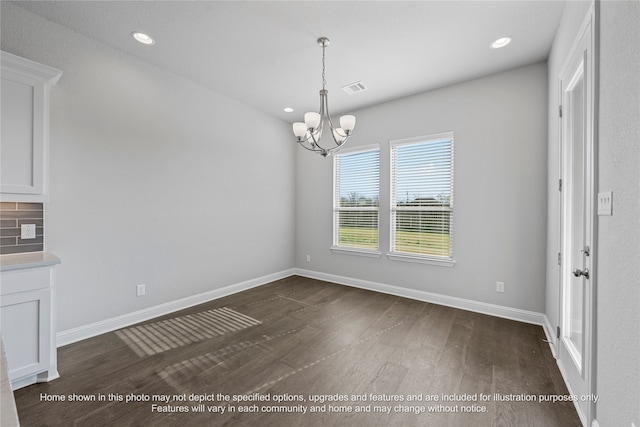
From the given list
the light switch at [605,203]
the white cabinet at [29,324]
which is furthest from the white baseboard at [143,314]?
the light switch at [605,203]

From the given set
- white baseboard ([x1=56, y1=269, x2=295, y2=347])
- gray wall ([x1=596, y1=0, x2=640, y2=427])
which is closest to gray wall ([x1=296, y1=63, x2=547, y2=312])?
gray wall ([x1=596, y1=0, x2=640, y2=427])

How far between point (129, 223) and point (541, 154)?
4.69 m

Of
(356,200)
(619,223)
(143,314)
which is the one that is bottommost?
(143,314)

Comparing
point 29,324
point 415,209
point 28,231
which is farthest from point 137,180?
point 415,209

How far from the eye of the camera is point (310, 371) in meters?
2.23

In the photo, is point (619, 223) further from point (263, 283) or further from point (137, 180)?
point (263, 283)

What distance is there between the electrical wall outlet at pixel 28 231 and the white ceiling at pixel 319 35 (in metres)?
1.88

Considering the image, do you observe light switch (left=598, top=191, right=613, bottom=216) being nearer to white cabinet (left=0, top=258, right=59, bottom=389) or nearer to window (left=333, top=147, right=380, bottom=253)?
window (left=333, top=147, right=380, bottom=253)

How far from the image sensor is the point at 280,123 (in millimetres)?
4992

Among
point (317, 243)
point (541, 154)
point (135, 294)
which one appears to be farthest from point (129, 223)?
point (541, 154)

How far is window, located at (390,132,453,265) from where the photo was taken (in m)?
3.71

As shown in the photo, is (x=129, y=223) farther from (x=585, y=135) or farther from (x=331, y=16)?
(x=585, y=135)

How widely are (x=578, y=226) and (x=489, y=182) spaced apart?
1.36m

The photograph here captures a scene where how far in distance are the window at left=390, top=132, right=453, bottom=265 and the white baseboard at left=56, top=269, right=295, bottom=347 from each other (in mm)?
2474
